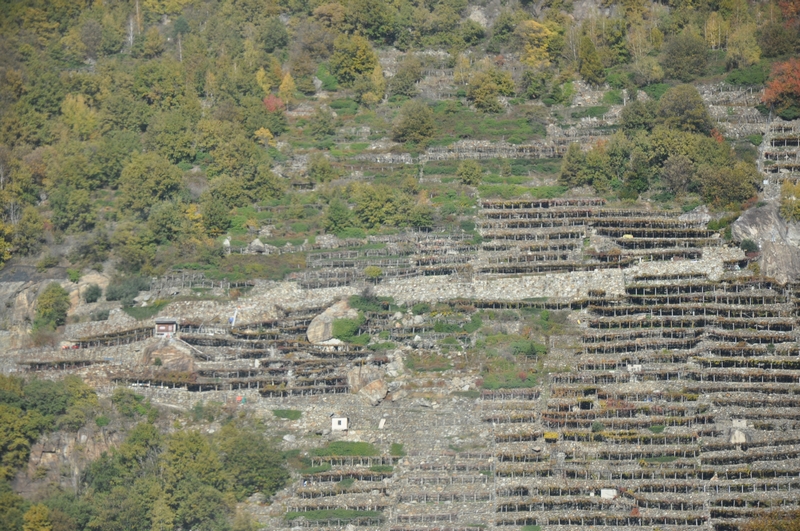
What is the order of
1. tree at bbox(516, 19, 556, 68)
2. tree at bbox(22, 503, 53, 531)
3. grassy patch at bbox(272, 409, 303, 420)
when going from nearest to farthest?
tree at bbox(22, 503, 53, 531), grassy patch at bbox(272, 409, 303, 420), tree at bbox(516, 19, 556, 68)

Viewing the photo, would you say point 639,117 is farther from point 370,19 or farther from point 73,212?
point 73,212

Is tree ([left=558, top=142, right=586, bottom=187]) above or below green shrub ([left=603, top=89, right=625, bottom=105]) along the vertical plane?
below

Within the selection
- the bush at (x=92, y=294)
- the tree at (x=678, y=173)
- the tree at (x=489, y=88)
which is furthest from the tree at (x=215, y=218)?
the tree at (x=678, y=173)

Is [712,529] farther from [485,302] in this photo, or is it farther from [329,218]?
[329,218]

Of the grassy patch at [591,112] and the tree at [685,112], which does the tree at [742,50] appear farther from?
the grassy patch at [591,112]

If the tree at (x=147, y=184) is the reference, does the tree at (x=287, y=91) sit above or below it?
above

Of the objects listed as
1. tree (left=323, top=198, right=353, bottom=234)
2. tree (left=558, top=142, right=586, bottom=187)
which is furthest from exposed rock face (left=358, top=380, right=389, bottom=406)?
tree (left=558, top=142, right=586, bottom=187)

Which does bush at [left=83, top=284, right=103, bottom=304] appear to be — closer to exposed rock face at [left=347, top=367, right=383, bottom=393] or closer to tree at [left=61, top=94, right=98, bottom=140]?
exposed rock face at [left=347, top=367, right=383, bottom=393]

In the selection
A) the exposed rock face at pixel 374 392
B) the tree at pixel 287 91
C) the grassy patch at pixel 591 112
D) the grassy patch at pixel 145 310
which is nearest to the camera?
the exposed rock face at pixel 374 392
